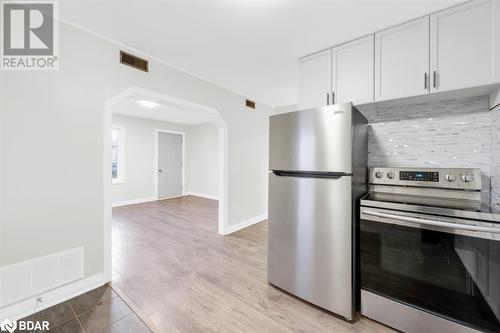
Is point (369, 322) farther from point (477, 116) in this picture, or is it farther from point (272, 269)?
point (477, 116)

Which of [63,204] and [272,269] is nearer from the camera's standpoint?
[63,204]

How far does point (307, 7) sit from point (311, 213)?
1707 mm

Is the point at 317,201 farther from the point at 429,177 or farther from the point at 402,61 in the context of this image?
the point at 402,61

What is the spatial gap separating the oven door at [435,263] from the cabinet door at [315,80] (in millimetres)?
1226

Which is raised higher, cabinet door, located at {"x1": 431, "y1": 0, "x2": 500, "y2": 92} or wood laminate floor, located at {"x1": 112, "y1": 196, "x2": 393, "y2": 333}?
cabinet door, located at {"x1": 431, "y1": 0, "x2": 500, "y2": 92}

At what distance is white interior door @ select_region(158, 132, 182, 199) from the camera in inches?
268

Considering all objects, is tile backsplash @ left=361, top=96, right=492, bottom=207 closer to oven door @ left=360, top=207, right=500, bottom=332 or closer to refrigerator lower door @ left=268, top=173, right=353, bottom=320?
oven door @ left=360, top=207, right=500, bottom=332

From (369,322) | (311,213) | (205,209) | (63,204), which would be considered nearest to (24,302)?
(63,204)

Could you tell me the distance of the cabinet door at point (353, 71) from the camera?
76.9 inches

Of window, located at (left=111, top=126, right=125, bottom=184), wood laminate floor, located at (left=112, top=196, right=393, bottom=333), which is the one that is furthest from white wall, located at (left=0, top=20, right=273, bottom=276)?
window, located at (left=111, top=126, right=125, bottom=184)

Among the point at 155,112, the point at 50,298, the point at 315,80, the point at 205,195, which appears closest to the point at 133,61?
the point at 315,80

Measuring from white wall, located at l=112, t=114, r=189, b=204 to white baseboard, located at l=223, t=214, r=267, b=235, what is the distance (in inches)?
153

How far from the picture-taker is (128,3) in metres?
1.68

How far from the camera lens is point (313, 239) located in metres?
1.78
